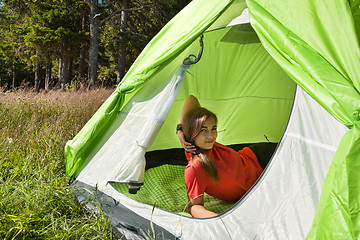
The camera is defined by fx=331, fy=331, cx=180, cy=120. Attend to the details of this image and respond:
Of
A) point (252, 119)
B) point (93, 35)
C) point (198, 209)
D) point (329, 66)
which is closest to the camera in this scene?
point (329, 66)

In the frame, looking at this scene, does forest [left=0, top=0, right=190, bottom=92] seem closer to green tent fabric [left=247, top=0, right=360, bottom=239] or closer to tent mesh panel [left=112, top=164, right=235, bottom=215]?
tent mesh panel [left=112, top=164, right=235, bottom=215]

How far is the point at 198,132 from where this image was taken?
199 cm

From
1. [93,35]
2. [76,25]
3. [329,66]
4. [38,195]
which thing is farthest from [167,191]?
[76,25]

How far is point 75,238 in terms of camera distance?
1.73 m

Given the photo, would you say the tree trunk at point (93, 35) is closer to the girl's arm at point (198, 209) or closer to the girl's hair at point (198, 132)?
the girl's hair at point (198, 132)

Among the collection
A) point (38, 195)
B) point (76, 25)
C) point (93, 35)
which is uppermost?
point (76, 25)

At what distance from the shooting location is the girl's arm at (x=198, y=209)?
170cm

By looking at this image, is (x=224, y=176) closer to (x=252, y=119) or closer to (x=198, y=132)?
(x=198, y=132)

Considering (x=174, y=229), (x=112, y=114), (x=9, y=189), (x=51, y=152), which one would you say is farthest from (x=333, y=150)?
(x=51, y=152)

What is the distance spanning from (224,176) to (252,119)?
4.31 ft

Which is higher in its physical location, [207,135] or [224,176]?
[207,135]

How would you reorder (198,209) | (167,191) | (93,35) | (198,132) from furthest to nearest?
1. (93,35)
2. (167,191)
3. (198,132)
4. (198,209)

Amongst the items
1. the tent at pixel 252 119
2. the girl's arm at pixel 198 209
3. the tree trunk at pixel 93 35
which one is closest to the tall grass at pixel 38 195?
the tent at pixel 252 119

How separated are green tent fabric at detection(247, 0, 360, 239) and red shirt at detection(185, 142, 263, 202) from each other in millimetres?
815
